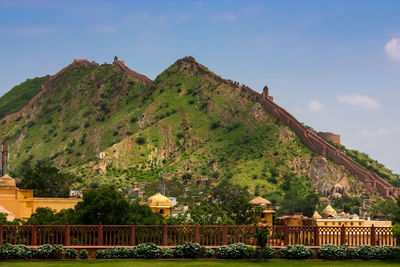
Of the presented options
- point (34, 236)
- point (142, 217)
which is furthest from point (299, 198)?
point (34, 236)

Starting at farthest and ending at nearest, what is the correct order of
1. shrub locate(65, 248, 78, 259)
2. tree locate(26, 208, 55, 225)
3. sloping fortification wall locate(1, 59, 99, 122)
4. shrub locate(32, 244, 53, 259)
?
sloping fortification wall locate(1, 59, 99, 122) < tree locate(26, 208, 55, 225) < shrub locate(65, 248, 78, 259) < shrub locate(32, 244, 53, 259)

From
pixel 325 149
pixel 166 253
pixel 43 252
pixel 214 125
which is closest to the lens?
pixel 43 252

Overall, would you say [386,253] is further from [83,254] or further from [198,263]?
[83,254]

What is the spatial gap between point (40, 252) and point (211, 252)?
6988 mm

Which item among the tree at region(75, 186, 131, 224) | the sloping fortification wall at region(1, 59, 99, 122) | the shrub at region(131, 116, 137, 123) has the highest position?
the sloping fortification wall at region(1, 59, 99, 122)

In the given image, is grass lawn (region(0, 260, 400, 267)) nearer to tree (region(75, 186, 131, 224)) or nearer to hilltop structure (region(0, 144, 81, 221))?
tree (region(75, 186, 131, 224))

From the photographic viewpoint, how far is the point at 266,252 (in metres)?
31.3

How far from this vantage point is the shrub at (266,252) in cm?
3131

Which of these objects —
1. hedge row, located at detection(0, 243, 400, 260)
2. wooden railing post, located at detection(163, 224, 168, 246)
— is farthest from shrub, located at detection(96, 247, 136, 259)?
wooden railing post, located at detection(163, 224, 168, 246)

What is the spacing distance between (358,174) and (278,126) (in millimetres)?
18534

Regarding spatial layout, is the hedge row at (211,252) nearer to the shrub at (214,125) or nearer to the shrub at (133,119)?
the shrub at (214,125)

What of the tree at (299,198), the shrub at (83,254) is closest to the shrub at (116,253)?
the shrub at (83,254)

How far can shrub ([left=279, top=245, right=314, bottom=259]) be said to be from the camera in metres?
31.5

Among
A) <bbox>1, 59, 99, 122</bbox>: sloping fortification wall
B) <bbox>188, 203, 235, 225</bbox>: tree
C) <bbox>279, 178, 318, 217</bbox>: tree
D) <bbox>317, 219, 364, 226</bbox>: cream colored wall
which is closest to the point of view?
<bbox>188, 203, 235, 225</bbox>: tree
